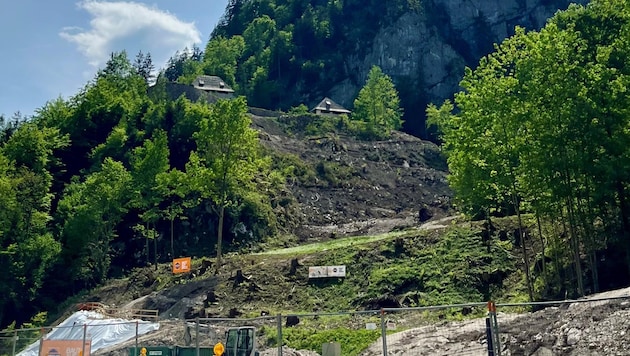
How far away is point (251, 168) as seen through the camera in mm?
41312

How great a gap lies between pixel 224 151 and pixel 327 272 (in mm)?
10759

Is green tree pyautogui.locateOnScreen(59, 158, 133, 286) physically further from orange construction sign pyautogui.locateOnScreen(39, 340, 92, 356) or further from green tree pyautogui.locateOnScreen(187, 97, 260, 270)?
orange construction sign pyautogui.locateOnScreen(39, 340, 92, 356)

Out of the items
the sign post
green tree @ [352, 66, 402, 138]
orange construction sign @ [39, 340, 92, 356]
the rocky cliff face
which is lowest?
orange construction sign @ [39, 340, 92, 356]

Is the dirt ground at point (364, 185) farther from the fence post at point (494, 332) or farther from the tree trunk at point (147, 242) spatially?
the fence post at point (494, 332)

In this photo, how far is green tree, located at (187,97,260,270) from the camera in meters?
40.7

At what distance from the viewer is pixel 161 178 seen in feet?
145

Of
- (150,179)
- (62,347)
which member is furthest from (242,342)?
(150,179)

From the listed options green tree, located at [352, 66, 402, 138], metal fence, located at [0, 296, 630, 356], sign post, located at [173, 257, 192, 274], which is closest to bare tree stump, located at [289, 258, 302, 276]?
sign post, located at [173, 257, 192, 274]

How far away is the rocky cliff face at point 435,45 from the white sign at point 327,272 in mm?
76735

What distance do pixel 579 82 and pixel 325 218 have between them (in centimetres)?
3581

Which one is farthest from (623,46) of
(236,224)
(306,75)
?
(306,75)

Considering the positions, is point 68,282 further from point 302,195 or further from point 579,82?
point 579,82

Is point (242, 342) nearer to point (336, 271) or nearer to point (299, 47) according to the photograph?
point (336, 271)

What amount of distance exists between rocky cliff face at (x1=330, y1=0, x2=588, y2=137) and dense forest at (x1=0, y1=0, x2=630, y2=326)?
1664 cm
